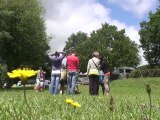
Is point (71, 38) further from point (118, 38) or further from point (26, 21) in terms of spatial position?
point (26, 21)

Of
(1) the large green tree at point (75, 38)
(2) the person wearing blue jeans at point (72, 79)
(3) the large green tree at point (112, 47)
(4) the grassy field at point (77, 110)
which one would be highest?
(1) the large green tree at point (75, 38)

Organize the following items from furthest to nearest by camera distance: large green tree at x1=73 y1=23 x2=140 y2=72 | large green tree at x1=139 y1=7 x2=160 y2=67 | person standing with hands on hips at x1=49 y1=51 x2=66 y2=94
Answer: large green tree at x1=73 y1=23 x2=140 y2=72
large green tree at x1=139 y1=7 x2=160 y2=67
person standing with hands on hips at x1=49 y1=51 x2=66 y2=94

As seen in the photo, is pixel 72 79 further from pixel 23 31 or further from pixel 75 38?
pixel 75 38

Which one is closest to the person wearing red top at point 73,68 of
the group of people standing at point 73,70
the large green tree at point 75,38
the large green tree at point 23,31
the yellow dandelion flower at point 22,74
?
the group of people standing at point 73,70

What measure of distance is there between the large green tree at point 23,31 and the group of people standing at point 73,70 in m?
38.2

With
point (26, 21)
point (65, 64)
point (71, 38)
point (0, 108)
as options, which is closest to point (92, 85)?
point (65, 64)

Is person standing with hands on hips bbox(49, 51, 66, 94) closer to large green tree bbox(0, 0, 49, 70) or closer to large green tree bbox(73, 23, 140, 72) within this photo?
large green tree bbox(0, 0, 49, 70)

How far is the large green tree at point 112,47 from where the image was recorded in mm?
110938

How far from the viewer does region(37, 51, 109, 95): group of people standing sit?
56.3 feet

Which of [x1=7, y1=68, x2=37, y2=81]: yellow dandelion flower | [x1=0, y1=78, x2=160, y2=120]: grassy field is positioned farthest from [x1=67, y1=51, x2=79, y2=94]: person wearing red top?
→ [x1=7, y1=68, x2=37, y2=81]: yellow dandelion flower

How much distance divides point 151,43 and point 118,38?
2379 cm

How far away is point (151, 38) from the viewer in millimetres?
89750

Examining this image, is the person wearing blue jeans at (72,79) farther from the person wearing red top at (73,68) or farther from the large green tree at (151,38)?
the large green tree at (151,38)

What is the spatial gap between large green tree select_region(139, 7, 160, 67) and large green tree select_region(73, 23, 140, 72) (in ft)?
53.5
